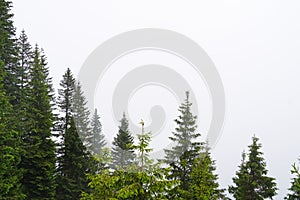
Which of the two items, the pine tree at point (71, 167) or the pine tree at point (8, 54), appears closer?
the pine tree at point (8, 54)

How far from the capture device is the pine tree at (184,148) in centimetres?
2047

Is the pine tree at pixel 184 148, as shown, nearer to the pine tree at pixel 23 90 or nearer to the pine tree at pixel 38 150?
the pine tree at pixel 38 150

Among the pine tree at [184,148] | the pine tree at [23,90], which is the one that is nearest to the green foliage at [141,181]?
the pine tree at [184,148]

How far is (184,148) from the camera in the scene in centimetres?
2734

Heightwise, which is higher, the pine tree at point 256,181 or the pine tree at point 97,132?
the pine tree at point 97,132

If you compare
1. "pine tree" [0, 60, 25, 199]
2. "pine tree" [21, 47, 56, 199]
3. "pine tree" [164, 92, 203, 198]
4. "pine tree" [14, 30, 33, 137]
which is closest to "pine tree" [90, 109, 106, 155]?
"pine tree" [14, 30, 33, 137]

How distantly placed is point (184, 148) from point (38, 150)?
11.4m

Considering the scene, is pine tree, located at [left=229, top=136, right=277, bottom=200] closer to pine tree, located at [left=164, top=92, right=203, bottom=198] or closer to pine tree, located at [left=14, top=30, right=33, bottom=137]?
pine tree, located at [left=164, top=92, right=203, bottom=198]

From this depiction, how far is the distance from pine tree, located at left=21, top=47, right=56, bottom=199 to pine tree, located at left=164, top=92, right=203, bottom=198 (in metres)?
9.46

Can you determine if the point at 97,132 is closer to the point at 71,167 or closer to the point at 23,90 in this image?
the point at 71,167

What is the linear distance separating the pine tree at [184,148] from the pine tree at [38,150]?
9.46m

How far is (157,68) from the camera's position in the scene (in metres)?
82.1

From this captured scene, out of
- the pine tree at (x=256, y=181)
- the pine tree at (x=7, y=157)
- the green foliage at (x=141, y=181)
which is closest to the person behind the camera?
the green foliage at (x=141, y=181)

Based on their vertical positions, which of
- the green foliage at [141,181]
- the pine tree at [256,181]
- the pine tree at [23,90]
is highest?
the pine tree at [23,90]
